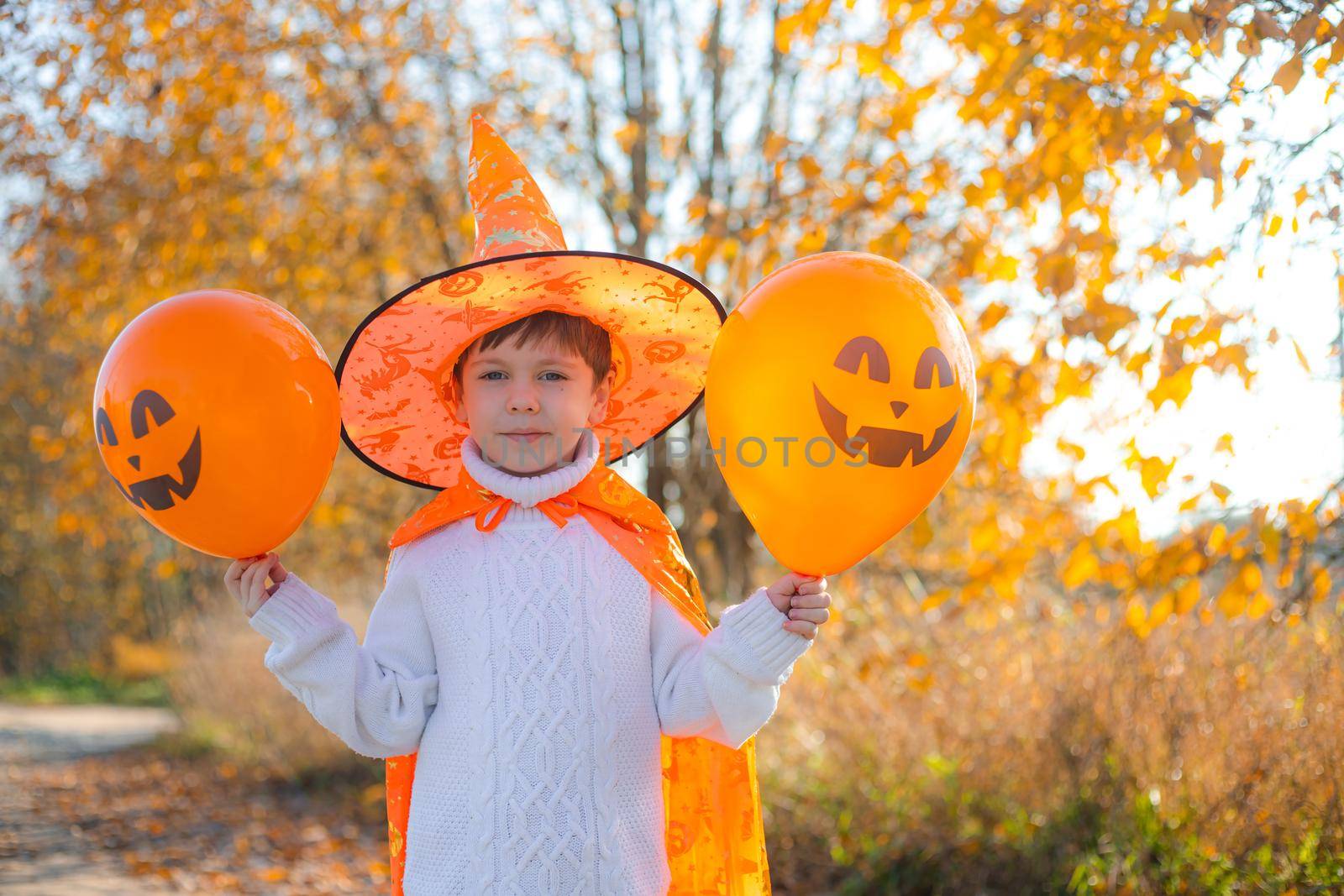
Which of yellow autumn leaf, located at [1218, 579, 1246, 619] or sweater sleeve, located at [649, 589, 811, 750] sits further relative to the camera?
yellow autumn leaf, located at [1218, 579, 1246, 619]

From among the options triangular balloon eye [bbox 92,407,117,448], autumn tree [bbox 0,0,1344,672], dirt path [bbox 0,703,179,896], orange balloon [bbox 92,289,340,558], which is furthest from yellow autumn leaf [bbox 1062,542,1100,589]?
dirt path [bbox 0,703,179,896]

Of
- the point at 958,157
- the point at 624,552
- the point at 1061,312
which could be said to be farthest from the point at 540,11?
the point at 624,552

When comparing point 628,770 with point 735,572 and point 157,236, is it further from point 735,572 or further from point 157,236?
point 735,572

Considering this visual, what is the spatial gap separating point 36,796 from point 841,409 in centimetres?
766

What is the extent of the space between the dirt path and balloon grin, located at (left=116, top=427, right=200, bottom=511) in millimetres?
4176

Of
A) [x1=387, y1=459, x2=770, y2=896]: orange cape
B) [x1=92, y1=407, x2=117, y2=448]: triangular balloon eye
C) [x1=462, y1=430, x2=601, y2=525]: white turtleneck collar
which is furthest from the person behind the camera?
[x1=387, y1=459, x2=770, y2=896]: orange cape

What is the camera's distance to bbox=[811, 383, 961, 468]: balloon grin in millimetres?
1761

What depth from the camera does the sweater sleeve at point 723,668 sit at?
1.84 metres

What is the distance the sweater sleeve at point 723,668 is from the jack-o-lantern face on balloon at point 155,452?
866 mm

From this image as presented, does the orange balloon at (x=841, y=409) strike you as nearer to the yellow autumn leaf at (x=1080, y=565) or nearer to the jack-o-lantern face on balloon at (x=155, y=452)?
the jack-o-lantern face on balloon at (x=155, y=452)

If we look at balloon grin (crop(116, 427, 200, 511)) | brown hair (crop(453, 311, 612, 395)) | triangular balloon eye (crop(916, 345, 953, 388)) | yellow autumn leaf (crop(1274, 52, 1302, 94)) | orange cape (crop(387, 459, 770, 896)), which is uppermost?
yellow autumn leaf (crop(1274, 52, 1302, 94))

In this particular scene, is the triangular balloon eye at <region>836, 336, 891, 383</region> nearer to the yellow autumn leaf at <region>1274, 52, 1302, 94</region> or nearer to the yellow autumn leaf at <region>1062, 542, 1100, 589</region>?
the yellow autumn leaf at <region>1274, 52, 1302, 94</region>

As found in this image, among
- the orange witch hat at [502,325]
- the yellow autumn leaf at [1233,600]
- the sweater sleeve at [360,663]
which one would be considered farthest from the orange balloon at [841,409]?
the yellow autumn leaf at [1233,600]

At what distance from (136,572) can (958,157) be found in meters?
14.5
